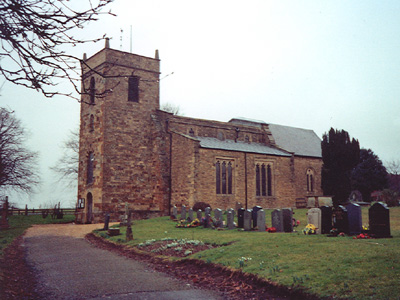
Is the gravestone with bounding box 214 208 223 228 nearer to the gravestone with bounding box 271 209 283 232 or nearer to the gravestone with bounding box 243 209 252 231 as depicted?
the gravestone with bounding box 243 209 252 231

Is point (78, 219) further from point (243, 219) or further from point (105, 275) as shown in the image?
point (105, 275)

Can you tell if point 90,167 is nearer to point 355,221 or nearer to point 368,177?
point 355,221

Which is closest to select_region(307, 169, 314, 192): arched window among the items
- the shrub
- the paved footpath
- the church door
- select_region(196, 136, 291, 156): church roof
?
select_region(196, 136, 291, 156): church roof

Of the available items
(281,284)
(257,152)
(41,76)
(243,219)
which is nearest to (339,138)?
(257,152)

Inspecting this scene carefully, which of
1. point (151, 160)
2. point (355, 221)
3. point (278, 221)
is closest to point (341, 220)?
point (355, 221)

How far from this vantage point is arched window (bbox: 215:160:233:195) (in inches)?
1194

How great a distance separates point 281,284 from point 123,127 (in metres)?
24.8

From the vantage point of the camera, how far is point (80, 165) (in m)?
32.9

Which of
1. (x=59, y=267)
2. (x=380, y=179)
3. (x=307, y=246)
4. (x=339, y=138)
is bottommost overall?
(x=59, y=267)

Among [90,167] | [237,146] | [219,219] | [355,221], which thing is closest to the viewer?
[355,221]

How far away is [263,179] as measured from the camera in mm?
33438

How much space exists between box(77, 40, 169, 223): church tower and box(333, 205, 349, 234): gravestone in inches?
704

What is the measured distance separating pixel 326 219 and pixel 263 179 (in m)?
19.8

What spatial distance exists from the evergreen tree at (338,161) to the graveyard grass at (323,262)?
22.3 metres
